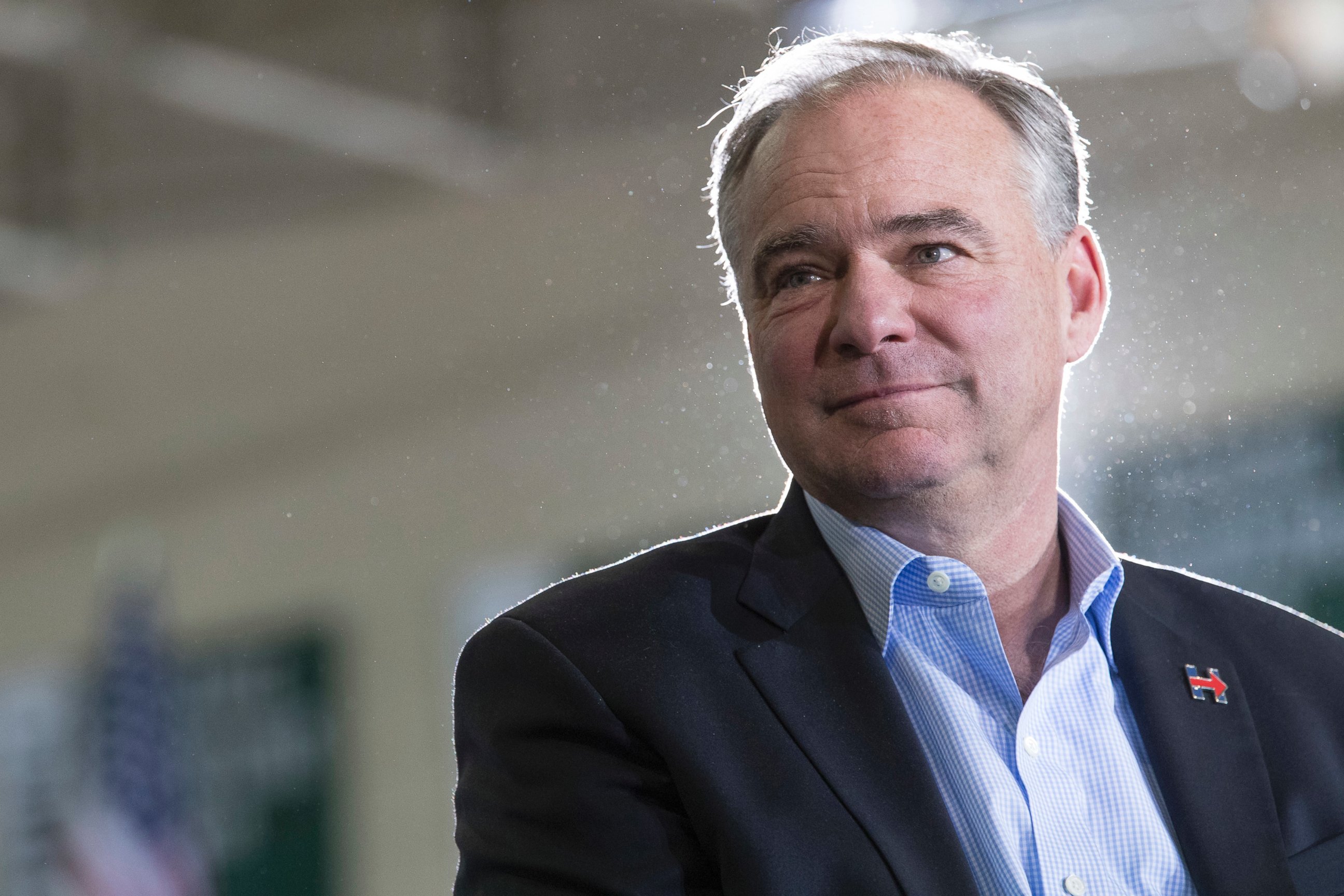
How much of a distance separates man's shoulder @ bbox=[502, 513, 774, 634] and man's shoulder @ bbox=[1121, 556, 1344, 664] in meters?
0.51

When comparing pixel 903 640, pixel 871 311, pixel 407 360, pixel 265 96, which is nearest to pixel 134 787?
pixel 407 360

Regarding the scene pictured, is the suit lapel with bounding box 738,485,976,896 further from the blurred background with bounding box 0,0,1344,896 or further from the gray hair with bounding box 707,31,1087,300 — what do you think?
the blurred background with bounding box 0,0,1344,896

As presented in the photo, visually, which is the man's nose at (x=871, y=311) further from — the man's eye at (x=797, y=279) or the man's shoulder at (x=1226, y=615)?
the man's shoulder at (x=1226, y=615)

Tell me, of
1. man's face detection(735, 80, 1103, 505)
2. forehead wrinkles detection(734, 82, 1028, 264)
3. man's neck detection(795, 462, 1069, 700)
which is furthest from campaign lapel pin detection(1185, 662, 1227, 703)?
forehead wrinkles detection(734, 82, 1028, 264)

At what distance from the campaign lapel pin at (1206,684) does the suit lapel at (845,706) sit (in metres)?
0.39

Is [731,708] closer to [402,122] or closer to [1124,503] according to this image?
[1124,503]

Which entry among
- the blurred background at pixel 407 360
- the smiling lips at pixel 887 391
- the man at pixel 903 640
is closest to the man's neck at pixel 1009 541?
the man at pixel 903 640

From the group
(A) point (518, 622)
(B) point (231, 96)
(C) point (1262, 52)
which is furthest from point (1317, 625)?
(B) point (231, 96)

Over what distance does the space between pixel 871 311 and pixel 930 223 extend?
0.39 feet

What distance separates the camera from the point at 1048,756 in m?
1.22

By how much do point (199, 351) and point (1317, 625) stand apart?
155 inches

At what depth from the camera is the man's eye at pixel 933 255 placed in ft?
4.10

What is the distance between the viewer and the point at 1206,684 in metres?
1.34

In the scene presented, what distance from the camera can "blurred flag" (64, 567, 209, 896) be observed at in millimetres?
3672
